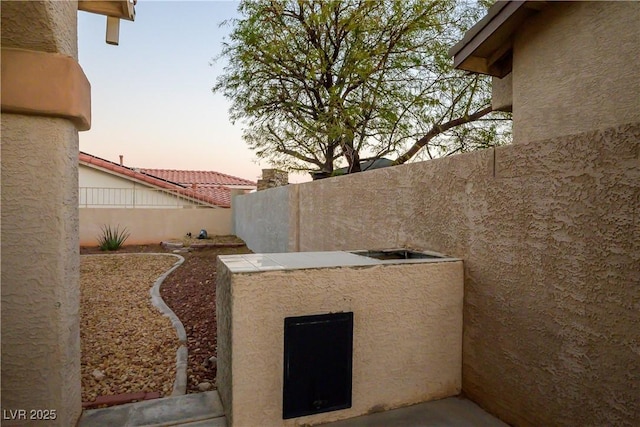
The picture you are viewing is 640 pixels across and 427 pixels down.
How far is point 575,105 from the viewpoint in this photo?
4160mm

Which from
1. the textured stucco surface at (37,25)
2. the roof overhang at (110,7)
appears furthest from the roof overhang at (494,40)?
the textured stucco surface at (37,25)

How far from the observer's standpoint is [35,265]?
264 cm

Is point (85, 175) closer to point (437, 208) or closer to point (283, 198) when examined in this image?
point (283, 198)

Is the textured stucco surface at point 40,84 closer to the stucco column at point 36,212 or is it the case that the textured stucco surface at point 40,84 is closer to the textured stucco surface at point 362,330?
the stucco column at point 36,212

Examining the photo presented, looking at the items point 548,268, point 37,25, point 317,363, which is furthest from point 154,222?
point 548,268

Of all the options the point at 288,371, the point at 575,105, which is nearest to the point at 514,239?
the point at 288,371

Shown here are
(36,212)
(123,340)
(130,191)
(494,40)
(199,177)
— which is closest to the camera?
(36,212)

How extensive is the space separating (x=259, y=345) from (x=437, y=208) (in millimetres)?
2229

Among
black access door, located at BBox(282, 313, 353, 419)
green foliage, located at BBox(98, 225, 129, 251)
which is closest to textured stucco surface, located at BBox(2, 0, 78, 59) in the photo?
black access door, located at BBox(282, 313, 353, 419)

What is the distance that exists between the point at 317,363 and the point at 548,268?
6.05 feet

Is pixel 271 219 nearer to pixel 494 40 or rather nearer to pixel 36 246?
pixel 494 40

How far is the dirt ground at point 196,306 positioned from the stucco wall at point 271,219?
1.80 metres

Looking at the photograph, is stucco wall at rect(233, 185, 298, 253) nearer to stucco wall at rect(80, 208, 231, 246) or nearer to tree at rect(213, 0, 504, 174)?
stucco wall at rect(80, 208, 231, 246)

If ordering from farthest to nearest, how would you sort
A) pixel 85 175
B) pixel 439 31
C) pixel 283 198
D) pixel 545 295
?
pixel 85 175 → pixel 439 31 → pixel 283 198 → pixel 545 295
